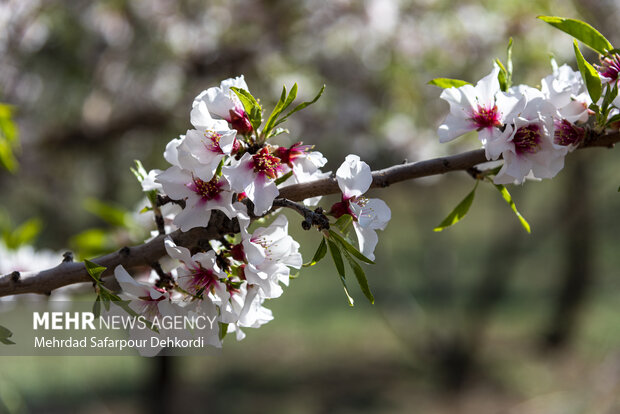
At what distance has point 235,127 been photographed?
77cm

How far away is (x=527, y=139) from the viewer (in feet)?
2.53

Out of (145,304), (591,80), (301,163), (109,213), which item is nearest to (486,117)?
(591,80)

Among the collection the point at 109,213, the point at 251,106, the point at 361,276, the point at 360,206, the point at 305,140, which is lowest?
the point at 361,276

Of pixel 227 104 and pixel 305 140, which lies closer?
pixel 227 104

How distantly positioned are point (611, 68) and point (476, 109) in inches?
7.4

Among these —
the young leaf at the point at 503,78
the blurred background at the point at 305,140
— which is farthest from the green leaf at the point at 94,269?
the blurred background at the point at 305,140

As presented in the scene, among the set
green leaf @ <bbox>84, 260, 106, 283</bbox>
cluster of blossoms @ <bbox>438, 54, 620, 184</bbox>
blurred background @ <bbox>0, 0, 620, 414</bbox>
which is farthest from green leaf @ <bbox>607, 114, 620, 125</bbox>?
blurred background @ <bbox>0, 0, 620, 414</bbox>

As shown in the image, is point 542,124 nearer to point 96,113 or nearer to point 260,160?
point 260,160

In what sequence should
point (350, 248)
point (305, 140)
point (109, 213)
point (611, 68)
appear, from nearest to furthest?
point (350, 248) < point (611, 68) < point (109, 213) < point (305, 140)

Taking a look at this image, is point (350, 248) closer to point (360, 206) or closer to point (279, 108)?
point (360, 206)

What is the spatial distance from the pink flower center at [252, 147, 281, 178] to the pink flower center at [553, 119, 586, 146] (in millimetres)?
373

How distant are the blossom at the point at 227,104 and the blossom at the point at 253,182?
0.22ft

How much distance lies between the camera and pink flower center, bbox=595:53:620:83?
0.79 m

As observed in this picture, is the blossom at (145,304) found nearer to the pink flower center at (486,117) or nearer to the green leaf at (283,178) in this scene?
the green leaf at (283,178)
